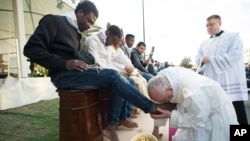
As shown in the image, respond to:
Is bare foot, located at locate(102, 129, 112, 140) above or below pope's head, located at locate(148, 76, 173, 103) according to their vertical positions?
below

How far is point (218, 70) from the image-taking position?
2.70 m

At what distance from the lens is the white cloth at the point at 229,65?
262 centimetres

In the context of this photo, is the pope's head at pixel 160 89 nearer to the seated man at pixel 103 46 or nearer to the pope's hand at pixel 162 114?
the pope's hand at pixel 162 114

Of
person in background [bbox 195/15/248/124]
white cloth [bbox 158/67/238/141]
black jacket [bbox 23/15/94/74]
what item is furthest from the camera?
person in background [bbox 195/15/248/124]

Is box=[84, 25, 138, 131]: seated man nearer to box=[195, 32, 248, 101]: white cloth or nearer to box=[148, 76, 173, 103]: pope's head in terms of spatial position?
box=[148, 76, 173, 103]: pope's head

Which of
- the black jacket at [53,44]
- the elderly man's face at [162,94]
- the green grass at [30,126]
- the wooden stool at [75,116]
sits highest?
the black jacket at [53,44]

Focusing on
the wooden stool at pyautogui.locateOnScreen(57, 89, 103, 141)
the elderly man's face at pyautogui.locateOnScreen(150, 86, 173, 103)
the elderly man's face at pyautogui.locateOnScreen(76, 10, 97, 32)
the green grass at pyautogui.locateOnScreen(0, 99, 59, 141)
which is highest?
the elderly man's face at pyautogui.locateOnScreen(76, 10, 97, 32)

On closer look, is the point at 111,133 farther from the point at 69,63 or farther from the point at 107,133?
the point at 69,63

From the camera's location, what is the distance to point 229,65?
2662mm

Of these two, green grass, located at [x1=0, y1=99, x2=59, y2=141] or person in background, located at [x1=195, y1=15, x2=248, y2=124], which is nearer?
green grass, located at [x1=0, y1=99, x2=59, y2=141]

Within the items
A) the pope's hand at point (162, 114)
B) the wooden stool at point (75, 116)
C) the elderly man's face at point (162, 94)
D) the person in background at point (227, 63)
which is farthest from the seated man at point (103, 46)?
the person in background at point (227, 63)

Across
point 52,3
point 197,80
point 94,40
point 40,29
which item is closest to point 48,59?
point 40,29

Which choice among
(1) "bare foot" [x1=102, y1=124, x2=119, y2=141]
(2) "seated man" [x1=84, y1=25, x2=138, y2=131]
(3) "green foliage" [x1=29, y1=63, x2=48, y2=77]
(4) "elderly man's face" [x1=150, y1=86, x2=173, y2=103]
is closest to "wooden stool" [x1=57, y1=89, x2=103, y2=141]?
(1) "bare foot" [x1=102, y1=124, x2=119, y2=141]

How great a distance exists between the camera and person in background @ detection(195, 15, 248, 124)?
2613mm
